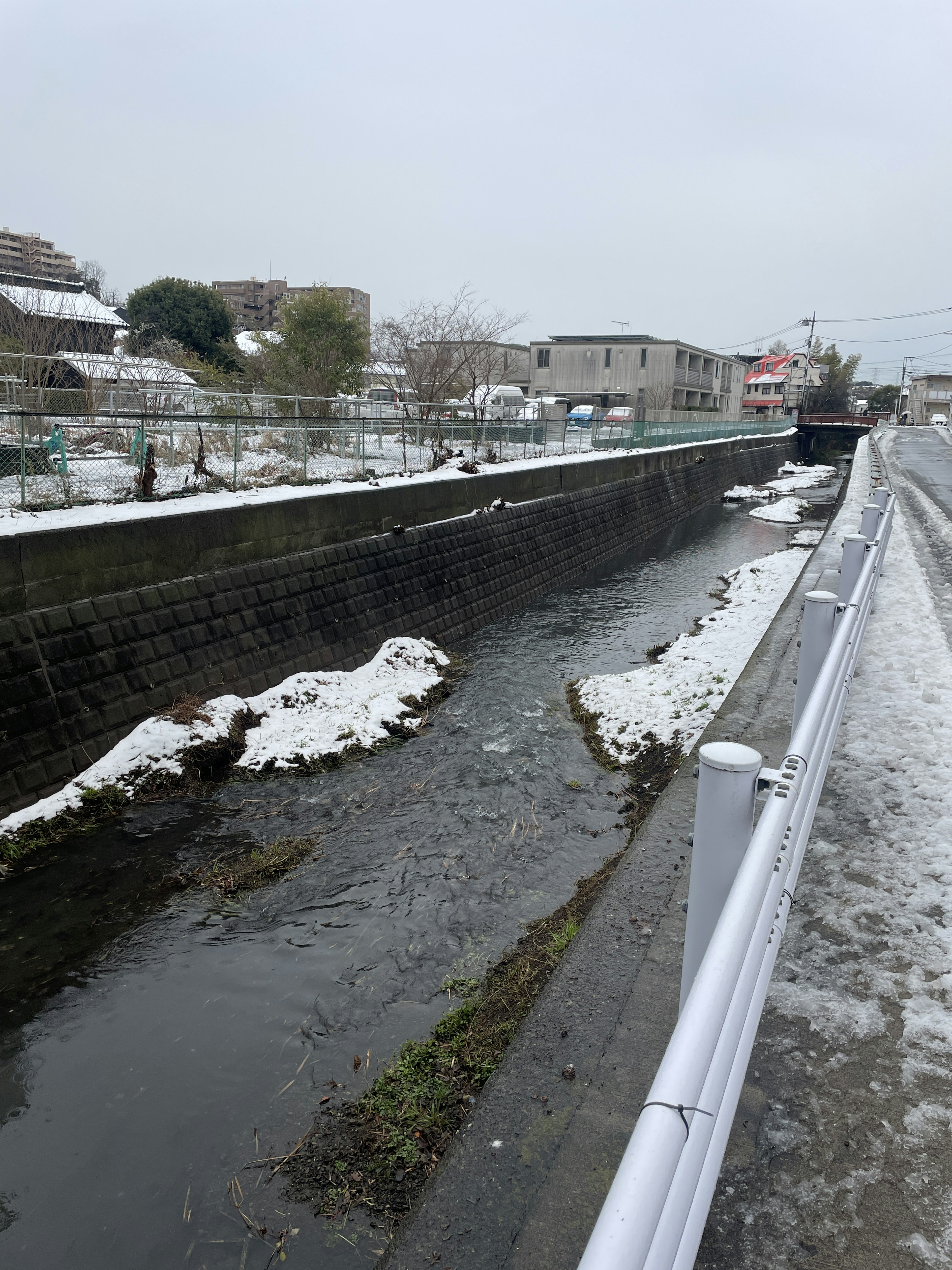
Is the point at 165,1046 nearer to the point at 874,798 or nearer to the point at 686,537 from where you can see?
the point at 874,798

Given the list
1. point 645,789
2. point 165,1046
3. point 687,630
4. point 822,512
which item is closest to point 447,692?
point 645,789

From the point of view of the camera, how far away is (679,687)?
10516 millimetres

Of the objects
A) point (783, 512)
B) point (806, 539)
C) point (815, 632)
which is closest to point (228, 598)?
point (815, 632)

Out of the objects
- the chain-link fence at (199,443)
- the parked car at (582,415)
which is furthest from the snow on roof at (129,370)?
the parked car at (582,415)

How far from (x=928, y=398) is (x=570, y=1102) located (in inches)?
5611

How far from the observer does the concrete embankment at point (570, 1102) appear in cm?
264

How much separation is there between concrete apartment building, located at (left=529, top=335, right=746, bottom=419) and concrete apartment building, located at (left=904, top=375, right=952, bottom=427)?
6193cm

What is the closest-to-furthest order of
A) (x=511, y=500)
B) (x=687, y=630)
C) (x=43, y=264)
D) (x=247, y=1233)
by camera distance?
(x=247, y=1233) < (x=687, y=630) < (x=511, y=500) < (x=43, y=264)

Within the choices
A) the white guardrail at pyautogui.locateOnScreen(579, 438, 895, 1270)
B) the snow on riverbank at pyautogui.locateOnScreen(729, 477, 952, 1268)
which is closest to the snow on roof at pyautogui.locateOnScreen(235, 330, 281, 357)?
the snow on riverbank at pyautogui.locateOnScreen(729, 477, 952, 1268)

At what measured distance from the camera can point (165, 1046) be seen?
5.20 m

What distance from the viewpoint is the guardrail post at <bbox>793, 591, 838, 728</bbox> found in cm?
460

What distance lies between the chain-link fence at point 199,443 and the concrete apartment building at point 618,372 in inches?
1711

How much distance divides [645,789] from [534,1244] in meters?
6.00

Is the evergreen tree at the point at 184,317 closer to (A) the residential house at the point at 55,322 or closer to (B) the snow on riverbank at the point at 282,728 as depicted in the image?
(A) the residential house at the point at 55,322
